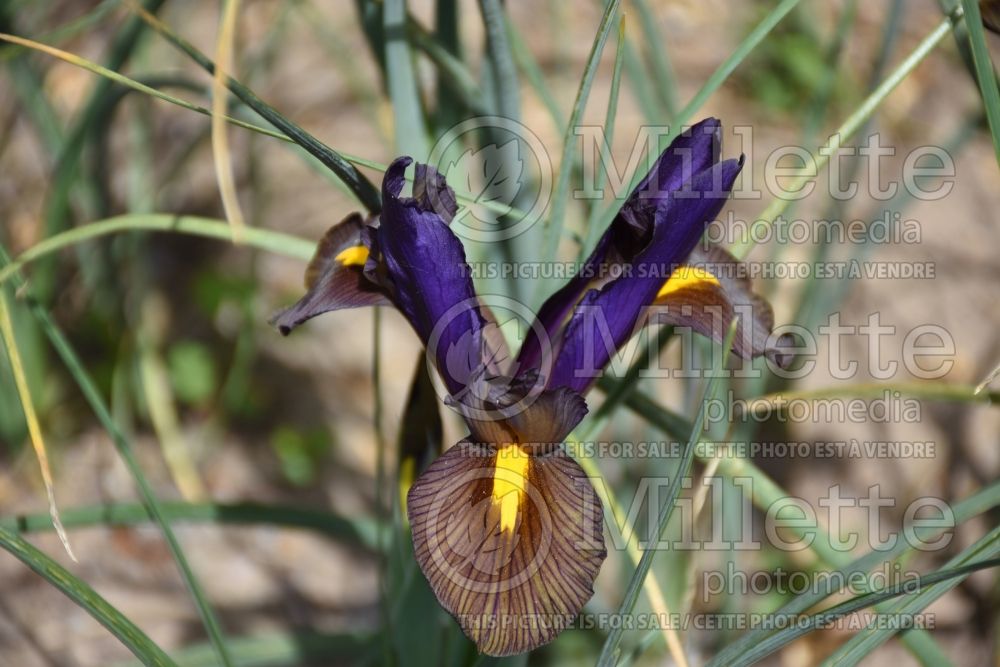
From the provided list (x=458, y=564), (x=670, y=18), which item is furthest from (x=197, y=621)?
(x=670, y=18)

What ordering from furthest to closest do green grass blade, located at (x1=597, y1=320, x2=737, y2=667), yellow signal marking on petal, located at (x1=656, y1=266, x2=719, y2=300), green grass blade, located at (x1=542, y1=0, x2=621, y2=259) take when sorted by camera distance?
yellow signal marking on petal, located at (x1=656, y1=266, x2=719, y2=300) → green grass blade, located at (x1=542, y1=0, x2=621, y2=259) → green grass blade, located at (x1=597, y1=320, x2=737, y2=667)

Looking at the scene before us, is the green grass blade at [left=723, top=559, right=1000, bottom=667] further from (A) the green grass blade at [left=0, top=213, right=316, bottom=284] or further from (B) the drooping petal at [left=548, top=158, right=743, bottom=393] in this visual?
(A) the green grass blade at [left=0, top=213, right=316, bottom=284]

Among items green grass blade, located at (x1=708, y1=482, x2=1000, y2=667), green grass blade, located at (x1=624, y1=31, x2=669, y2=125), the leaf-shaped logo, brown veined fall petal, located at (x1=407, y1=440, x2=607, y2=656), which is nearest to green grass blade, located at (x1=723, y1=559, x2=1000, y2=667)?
green grass blade, located at (x1=708, y1=482, x2=1000, y2=667)

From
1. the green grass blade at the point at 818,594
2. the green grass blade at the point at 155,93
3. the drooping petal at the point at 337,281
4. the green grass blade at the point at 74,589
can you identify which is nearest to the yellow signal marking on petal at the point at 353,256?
the drooping petal at the point at 337,281

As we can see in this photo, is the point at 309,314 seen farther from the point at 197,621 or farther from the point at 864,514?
the point at 864,514

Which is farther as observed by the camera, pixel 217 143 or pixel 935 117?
pixel 935 117

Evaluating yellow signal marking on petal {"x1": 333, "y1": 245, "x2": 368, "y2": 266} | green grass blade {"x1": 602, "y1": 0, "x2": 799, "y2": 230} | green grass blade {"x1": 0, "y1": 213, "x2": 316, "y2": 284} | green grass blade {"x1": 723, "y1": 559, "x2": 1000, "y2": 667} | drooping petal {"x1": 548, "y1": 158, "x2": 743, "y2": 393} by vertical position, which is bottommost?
green grass blade {"x1": 723, "y1": 559, "x2": 1000, "y2": 667}

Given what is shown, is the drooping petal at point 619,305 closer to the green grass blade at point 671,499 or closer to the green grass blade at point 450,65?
the green grass blade at point 671,499
